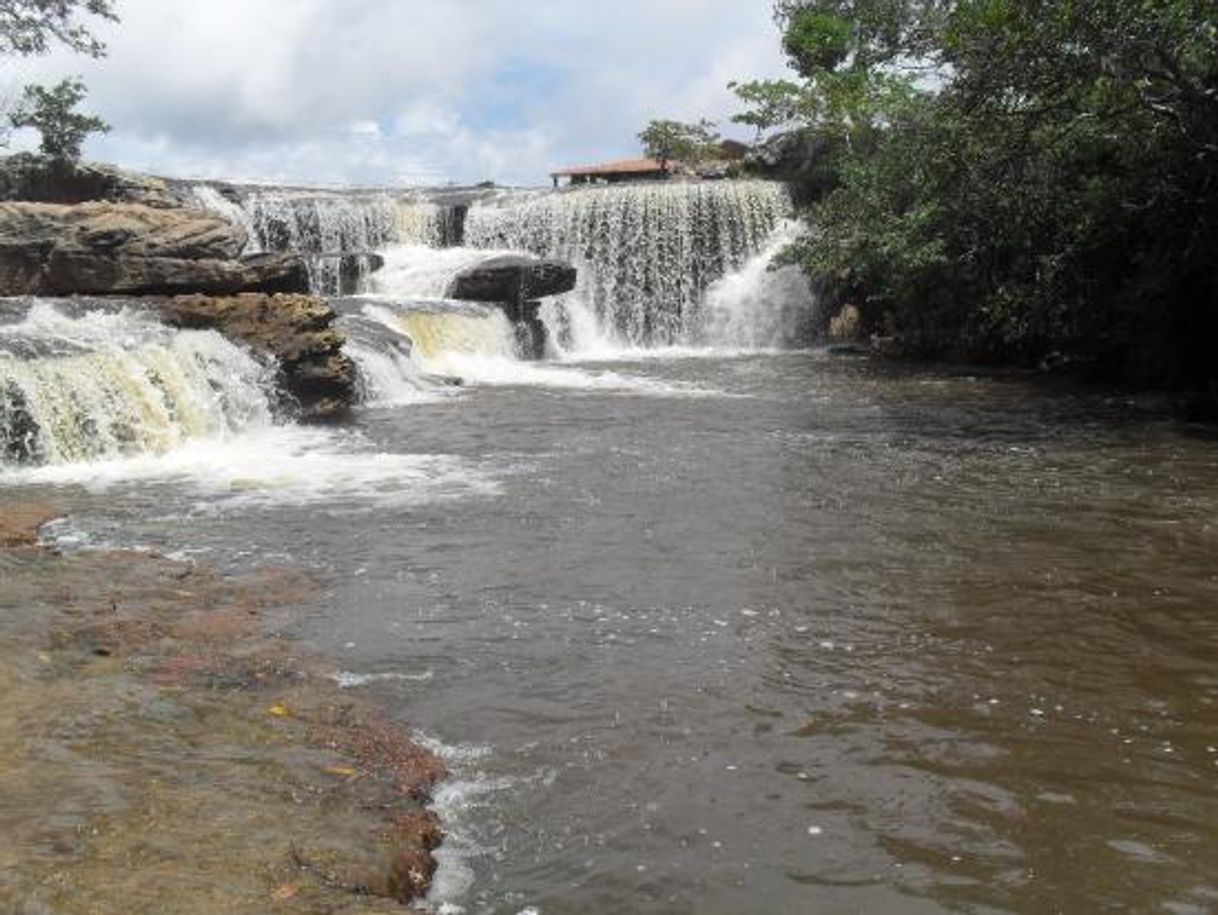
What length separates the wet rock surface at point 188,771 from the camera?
3176mm

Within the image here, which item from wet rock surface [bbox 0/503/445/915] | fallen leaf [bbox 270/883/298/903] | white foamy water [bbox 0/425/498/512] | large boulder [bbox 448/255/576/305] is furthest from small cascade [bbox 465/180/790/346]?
fallen leaf [bbox 270/883/298/903]

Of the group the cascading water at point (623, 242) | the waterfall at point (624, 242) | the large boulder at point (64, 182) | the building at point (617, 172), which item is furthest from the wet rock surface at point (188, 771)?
the building at point (617, 172)

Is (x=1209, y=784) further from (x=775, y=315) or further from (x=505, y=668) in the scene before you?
(x=775, y=315)

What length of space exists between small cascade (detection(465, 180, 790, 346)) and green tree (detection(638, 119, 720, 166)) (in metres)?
16.2

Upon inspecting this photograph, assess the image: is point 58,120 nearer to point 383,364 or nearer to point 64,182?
point 64,182

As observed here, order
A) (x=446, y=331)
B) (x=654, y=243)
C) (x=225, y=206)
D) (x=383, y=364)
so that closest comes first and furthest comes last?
(x=383, y=364) < (x=446, y=331) < (x=225, y=206) < (x=654, y=243)

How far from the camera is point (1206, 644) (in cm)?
583

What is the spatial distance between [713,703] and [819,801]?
100 centimetres

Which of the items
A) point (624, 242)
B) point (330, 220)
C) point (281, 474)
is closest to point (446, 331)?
point (624, 242)

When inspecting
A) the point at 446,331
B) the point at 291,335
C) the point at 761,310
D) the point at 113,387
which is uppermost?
the point at 761,310

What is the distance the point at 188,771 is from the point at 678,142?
4104cm

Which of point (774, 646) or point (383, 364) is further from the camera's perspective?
point (383, 364)

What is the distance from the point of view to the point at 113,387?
41.1ft

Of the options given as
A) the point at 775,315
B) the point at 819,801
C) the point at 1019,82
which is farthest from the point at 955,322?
the point at 819,801
